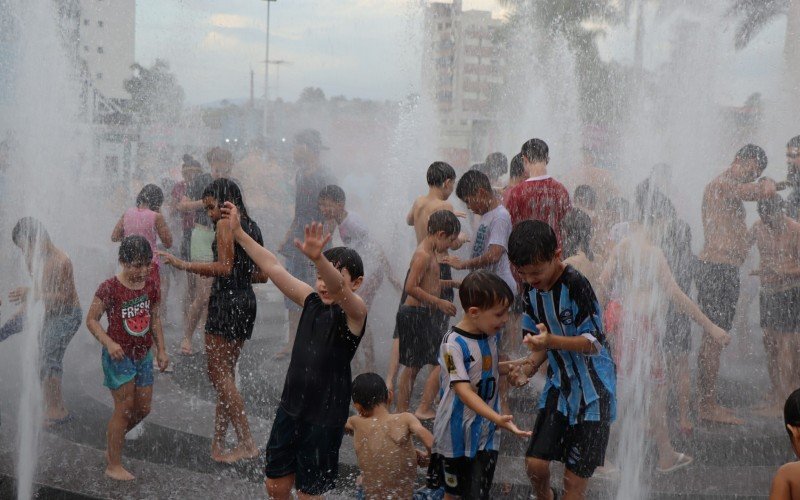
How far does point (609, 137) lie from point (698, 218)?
1.78 meters

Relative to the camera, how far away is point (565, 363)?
3654mm

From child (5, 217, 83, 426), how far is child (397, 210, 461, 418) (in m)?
2.12

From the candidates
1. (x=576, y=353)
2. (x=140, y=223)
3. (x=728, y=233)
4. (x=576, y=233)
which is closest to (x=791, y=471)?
(x=576, y=353)

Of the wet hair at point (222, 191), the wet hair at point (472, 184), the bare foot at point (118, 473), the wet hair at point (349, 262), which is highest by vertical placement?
the wet hair at point (472, 184)

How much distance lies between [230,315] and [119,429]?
33.3 inches

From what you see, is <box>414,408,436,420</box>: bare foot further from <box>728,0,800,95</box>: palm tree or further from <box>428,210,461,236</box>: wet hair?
<box>728,0,800,95</box>: palm tree

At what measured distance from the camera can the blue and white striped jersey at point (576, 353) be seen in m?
3.53

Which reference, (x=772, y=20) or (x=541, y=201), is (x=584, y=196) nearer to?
(x=541, y=201)

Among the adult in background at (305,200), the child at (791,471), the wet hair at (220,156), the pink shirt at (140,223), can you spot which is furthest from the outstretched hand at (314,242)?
the wet hair at (220,156)

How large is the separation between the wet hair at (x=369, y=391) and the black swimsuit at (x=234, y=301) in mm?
1238

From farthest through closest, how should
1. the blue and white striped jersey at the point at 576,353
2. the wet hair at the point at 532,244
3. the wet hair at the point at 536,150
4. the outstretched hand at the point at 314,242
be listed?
the wet hair at the point at 536,150 → the blue and white striped jersey at the point at 576,353 → the wet hair at the point at 532,244 → the outstretched hand at the point at 314,242

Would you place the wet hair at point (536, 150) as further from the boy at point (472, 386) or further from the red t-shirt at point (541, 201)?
the boy at point (472, 386)

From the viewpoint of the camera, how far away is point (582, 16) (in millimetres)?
25234

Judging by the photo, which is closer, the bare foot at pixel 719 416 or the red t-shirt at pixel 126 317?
the red t-shirt at pixel 126 317
